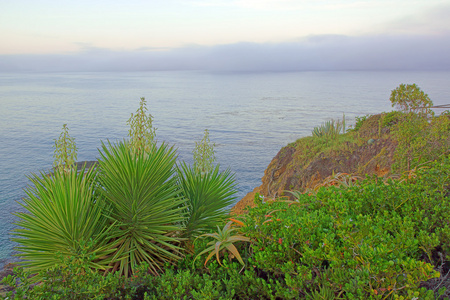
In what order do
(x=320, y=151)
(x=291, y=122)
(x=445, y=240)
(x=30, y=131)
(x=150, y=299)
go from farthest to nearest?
(x=291, y=122), (x=30, y=131), (x=320, y=151), (x=445, y=240), (x=150, y=299)

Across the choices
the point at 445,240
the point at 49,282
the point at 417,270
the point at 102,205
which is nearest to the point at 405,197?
the point at 445,240

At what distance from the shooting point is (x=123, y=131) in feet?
131

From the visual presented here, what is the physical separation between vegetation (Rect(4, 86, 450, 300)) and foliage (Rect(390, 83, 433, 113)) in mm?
5716

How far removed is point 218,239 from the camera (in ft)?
8.39

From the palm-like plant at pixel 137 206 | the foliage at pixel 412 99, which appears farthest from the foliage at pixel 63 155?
the foliage at pixel 412 99

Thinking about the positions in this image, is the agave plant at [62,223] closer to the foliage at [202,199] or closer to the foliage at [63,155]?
the foliage at [63,155]

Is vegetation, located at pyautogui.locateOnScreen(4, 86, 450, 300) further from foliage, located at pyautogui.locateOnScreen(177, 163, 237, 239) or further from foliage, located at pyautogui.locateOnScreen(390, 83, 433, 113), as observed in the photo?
foliage, located at pyautogui.locateOnScreen(390, 83, 433, 113)

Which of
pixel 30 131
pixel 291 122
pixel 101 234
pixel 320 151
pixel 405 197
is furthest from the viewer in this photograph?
pixel 291 122

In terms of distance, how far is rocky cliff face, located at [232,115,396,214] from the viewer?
1251 centimetres

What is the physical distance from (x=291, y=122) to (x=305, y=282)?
44522 mm

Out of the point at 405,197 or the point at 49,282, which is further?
the point at 405,197

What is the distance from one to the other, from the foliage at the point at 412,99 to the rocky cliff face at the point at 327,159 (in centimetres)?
314

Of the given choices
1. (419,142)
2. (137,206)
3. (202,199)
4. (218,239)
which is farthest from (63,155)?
(419,142)

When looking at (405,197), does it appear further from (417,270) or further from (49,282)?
(49,282)
